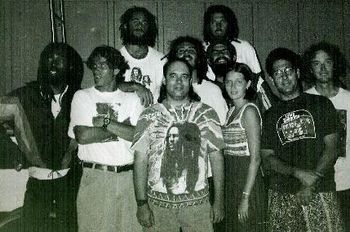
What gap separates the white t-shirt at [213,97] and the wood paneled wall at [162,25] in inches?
64.5

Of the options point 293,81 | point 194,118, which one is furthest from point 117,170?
point 293,81

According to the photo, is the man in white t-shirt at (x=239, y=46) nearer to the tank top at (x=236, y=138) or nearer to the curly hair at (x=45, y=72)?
the tank top at (x=236, y=138)

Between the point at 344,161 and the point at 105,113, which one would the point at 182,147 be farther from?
the point at 344,161

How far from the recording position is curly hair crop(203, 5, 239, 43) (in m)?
4.65

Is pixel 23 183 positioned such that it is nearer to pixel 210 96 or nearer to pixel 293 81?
pixel 210 96

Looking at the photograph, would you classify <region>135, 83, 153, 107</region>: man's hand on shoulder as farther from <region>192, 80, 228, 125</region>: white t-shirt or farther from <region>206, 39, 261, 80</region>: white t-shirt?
<region>206, 39, 261, 80</region>: white t-shirt

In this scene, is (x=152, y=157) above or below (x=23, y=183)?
above

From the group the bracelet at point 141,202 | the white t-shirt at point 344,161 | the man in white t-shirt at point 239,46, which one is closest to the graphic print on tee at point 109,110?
the bracelet at point 141,202

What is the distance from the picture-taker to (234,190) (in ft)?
11.0

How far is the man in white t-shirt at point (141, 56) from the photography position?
13.3 ft

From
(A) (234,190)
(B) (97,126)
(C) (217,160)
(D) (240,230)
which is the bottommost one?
(D) (240,230)

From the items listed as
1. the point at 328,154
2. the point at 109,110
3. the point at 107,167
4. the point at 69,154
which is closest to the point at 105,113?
the point at 109,110

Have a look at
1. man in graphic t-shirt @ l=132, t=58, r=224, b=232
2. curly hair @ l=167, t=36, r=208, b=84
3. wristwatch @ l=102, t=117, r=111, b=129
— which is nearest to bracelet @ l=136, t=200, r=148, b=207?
man in graphic t-shirt @ l=132, t=58, r=224, b=232

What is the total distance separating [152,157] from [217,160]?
1.66 feet
